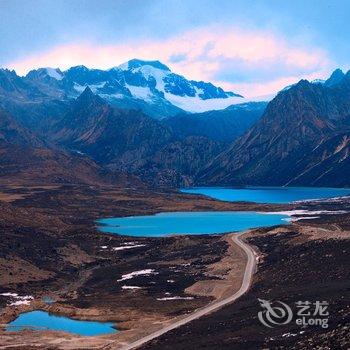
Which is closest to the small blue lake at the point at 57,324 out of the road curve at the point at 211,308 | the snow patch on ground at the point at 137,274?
the road curve at the point at 211,308

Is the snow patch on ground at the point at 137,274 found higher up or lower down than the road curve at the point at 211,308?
higher up

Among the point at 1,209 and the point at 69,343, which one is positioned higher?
the point at 1,209

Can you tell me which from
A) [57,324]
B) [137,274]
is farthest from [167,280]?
[57,324]

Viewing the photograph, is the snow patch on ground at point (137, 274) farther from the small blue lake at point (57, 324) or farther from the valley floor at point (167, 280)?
the small blue lake at point (57, 324)

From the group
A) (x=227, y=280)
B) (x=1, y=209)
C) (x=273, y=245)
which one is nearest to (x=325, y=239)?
(x=273, y=245)

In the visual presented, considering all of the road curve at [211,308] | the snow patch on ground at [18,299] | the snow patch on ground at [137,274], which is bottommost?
the road curve at [211,308]

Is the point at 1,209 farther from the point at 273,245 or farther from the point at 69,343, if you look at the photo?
the point at 69,343
